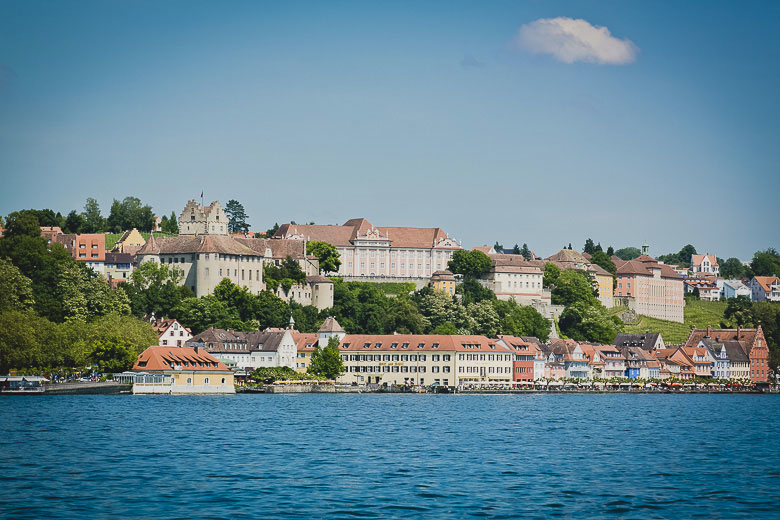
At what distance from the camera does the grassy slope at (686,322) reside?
142m

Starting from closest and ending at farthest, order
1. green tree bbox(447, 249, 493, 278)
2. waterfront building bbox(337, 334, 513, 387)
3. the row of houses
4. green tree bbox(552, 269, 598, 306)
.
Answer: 1. the row of houses
2. waterfront building bbox(337, 334, 513, 387)
3. green tree bbox(447, 249, 493, 278)
4. green tree bbox(552, 269, 598, 306)

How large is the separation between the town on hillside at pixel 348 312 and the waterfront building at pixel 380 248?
0.18 metres

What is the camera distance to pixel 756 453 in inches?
1806

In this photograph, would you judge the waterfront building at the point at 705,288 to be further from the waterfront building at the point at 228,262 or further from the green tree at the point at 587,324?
the waterfront building at the point at 228,262

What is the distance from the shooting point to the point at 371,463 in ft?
130

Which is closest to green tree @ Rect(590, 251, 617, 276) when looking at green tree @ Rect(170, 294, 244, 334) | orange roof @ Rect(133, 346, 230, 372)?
green tree @ Rect(170, 294, 244, 334)

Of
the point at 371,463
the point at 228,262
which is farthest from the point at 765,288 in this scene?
the point at 371,463

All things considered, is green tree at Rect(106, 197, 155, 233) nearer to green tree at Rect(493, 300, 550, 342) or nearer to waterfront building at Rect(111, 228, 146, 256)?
waterfront building at Rect(111, 228, 146, 256)

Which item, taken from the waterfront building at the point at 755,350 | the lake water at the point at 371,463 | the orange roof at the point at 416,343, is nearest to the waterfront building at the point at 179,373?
the lake water at the point at 371,463

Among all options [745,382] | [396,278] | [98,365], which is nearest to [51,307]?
[98,365]

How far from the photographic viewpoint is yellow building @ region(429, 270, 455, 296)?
127625mm

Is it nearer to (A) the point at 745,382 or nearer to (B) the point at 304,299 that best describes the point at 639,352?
(A) the point at 745,382

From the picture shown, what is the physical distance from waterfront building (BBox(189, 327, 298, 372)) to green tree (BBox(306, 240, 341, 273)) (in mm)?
26779

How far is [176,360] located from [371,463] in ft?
152
